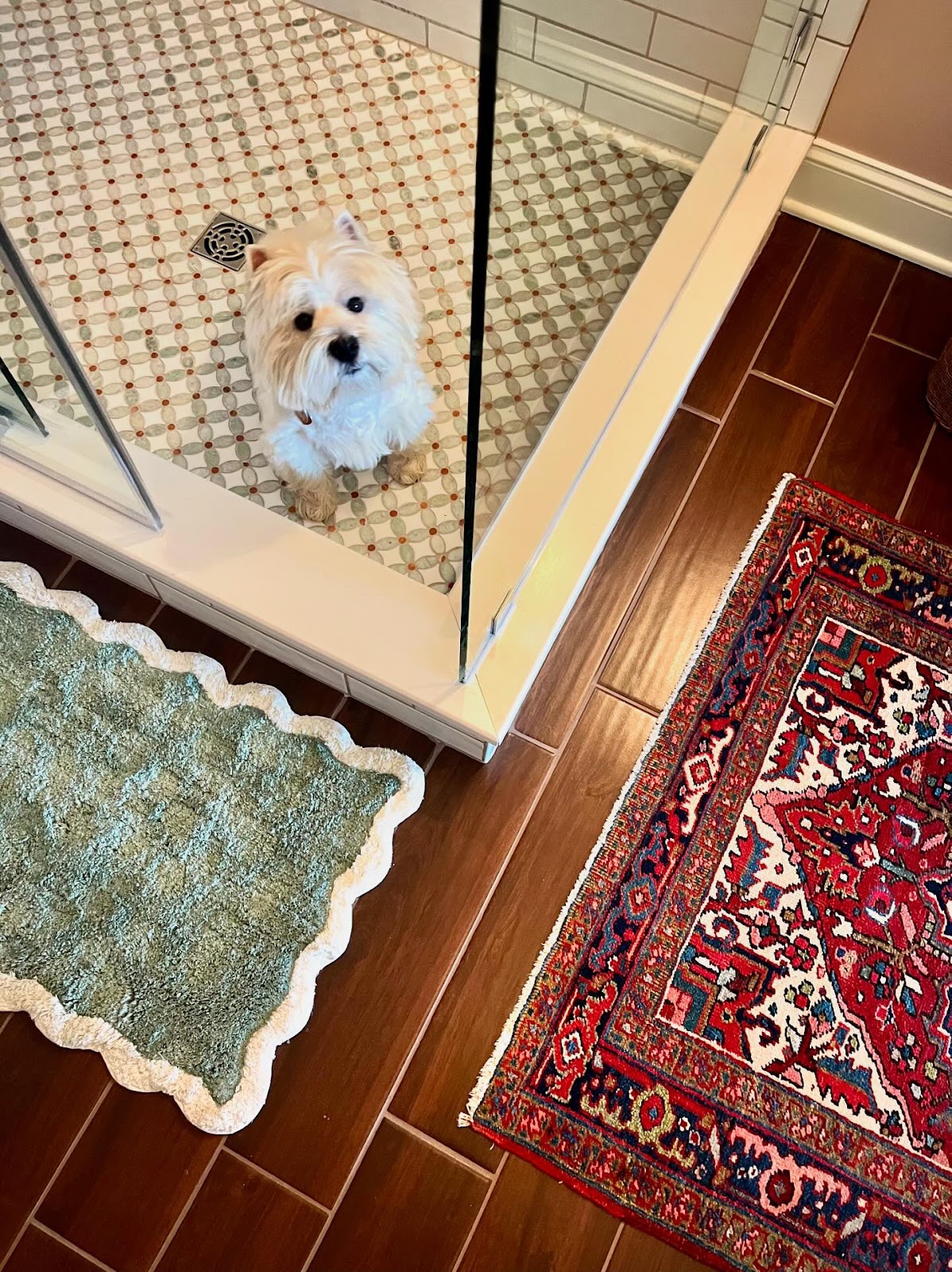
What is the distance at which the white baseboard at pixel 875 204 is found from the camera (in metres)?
1.58

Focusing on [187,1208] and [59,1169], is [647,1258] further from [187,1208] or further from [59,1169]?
[59,1169]

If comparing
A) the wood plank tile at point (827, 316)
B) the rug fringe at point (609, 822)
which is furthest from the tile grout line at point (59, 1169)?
the wood plank tile at point (827, 316)

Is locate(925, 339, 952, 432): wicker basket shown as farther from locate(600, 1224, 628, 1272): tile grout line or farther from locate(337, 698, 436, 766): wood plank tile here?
locate(600, 1224, 628, 1272): tile grout line

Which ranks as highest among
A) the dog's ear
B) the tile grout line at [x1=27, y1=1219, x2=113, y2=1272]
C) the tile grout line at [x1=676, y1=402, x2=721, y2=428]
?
the tile grout line at [x1=676, y1=402, x2=721, y2=428]

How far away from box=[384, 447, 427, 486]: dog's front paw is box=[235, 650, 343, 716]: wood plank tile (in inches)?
12.5

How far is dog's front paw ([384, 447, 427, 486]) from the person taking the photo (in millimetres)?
1421

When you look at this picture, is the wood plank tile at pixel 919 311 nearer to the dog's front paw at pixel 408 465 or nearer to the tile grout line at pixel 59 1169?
the dog's front paw at pixel 408 465

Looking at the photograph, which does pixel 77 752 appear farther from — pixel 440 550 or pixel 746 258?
pixel 746 258

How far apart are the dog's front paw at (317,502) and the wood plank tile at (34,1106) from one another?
2.46 ft

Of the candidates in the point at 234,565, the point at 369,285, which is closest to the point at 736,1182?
the point at 234,565

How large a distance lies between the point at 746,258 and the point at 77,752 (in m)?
1.21

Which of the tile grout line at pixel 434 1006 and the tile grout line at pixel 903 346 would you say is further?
the tile grout line at pixel 903 346

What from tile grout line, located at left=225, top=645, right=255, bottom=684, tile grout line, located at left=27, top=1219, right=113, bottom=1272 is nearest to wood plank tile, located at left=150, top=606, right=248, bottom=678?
tile grout line, located at left=225, top=645, right=255, bottom=684

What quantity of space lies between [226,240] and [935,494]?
3.96 ft
